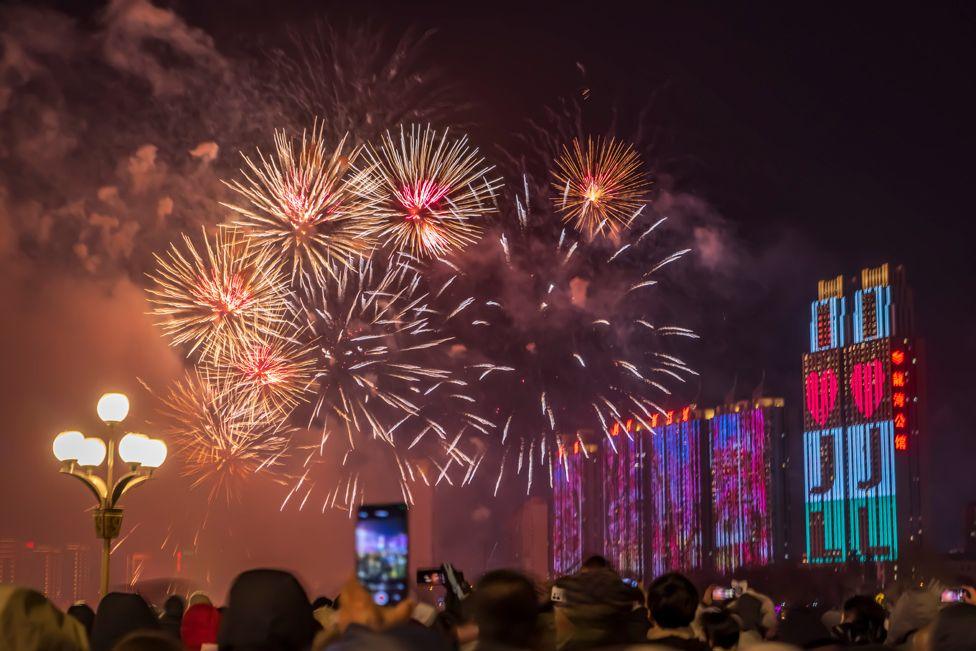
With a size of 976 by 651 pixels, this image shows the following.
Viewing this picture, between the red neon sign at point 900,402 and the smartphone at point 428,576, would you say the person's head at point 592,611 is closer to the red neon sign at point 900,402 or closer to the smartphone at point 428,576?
the smartphone at point 428,576

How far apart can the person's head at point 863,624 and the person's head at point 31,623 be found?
16.7 ft

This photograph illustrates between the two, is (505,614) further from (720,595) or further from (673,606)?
(720,595)

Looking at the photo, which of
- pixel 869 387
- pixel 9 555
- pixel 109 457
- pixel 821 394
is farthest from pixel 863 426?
pixel 109 457

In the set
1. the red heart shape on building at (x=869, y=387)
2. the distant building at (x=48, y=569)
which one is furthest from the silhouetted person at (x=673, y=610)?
the red heart shape on building at (x=869, y=387)

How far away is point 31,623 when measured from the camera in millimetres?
4781

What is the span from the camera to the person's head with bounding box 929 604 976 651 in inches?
190

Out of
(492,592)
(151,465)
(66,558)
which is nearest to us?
(492,592)

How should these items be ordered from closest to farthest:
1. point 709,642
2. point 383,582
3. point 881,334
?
point 709,642 < point 383,582 < point 881,334

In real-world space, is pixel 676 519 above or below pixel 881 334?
below

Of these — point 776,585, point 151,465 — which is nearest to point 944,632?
point 151,465

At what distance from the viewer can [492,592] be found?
5473mm

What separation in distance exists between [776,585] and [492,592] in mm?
91591

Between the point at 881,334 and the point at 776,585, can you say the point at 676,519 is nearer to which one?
the point at 881,334

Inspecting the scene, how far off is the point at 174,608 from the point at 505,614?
20.3ft
